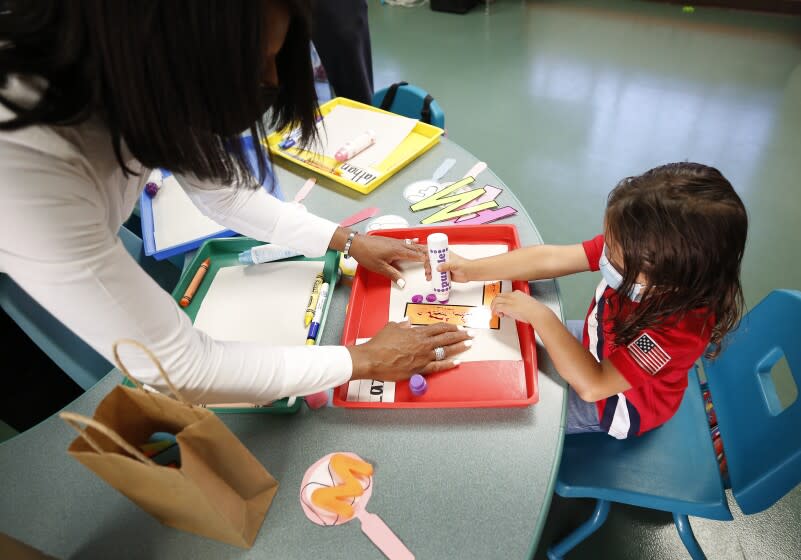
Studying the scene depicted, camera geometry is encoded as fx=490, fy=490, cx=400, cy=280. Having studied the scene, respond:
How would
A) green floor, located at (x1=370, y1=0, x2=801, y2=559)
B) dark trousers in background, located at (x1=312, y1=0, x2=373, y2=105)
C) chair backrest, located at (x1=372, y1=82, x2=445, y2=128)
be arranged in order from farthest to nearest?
1. dark trousers in background, located at (x1=312, y1=0, x2=373, y2=105)
2. chair backrest, located at (x1=372, y1=82, x2=445, y2=128)
3. green floor, located at (x1=370, y1=0, x2=801, y2=559)

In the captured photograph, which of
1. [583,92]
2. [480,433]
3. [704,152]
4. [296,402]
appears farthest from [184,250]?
[583,92]

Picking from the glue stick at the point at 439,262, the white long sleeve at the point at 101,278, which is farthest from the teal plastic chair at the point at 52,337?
the glue stick at the point at 439,262

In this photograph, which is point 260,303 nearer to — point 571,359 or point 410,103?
point 571,359

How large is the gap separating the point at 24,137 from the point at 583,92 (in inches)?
129

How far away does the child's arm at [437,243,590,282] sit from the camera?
1009 millimetres

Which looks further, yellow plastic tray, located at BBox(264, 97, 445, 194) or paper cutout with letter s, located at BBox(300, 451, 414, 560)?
yellow plastic tray, located at BBox(264, 97, 445, 194)

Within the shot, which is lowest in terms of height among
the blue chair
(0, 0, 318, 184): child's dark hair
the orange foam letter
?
the blue chair

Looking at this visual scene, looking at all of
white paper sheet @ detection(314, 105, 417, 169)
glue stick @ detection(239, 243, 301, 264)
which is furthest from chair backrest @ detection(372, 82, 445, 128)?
glue stick @ detection(239, 243, 301, 264)

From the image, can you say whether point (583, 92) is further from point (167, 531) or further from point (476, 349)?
point (167, 531)

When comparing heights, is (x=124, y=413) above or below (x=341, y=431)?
above

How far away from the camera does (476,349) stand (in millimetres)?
904

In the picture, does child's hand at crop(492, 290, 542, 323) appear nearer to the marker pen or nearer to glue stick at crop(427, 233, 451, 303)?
glue stick at crop(427, 233, 451, 303)

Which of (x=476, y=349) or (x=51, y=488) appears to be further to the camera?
(x=476, y=349)

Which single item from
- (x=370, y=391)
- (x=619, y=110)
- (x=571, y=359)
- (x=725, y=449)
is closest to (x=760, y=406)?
(x=725, y=449)
